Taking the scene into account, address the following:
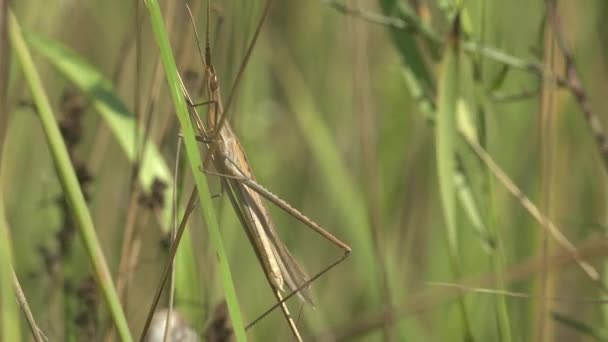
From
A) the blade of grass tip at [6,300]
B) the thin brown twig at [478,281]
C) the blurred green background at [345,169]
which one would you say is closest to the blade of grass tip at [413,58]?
the blurred green background at [345,169]

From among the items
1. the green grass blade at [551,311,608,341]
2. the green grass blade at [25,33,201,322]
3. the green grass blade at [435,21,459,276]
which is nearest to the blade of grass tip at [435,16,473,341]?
the green grass blade at [435,21,459,276]

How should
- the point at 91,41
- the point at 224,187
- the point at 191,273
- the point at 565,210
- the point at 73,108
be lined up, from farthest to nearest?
the point at 91,41
the point at 565,210
the point at 73,108
the point at 191,273
the point at 224,187

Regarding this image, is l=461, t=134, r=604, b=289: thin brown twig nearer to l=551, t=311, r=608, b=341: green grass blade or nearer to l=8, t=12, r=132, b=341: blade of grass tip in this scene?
l=551, t=311, r=608, b=341: green grass blade

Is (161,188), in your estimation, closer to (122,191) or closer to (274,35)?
(122,191)

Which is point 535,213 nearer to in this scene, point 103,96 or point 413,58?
point 413,58

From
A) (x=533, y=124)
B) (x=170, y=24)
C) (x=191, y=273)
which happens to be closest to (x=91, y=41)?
(x=533, y=124)
